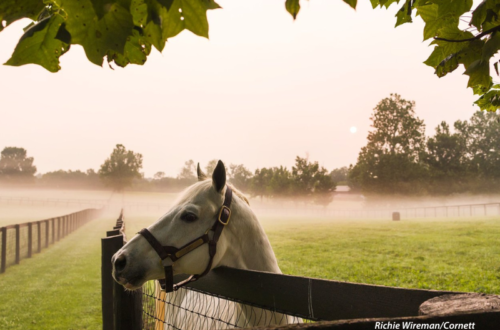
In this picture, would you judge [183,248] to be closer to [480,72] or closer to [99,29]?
[99,29]

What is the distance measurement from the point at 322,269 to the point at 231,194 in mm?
7768

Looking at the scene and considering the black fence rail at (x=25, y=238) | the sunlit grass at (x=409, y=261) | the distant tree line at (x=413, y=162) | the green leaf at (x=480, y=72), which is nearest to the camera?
the green leaf at (x=480, y=72)

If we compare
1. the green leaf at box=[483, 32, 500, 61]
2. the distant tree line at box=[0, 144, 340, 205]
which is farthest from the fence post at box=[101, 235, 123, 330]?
the distant tree line at box=[0, 144, 340, 205]

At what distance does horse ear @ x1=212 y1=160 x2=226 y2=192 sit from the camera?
102 inches

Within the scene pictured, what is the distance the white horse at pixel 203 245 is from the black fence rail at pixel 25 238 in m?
10.1

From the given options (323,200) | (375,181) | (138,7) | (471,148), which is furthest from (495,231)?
(471,148)

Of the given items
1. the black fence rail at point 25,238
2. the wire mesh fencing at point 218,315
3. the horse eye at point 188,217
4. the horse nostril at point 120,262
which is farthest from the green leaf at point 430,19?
the black fence rail at point 25,238

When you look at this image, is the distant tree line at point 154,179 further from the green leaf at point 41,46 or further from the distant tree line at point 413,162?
the green leaf at point 41,46

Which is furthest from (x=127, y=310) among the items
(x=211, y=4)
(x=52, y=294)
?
(x=52, y=294)

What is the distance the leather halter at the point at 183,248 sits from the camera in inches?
92.3

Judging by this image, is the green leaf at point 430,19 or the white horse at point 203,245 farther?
the white horse at point 203,245

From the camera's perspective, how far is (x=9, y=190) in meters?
79.6

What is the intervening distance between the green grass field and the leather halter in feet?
14.8

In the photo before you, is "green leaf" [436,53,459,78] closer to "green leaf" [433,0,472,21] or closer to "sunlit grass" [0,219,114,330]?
"green leaf" [433,0,472,21]
